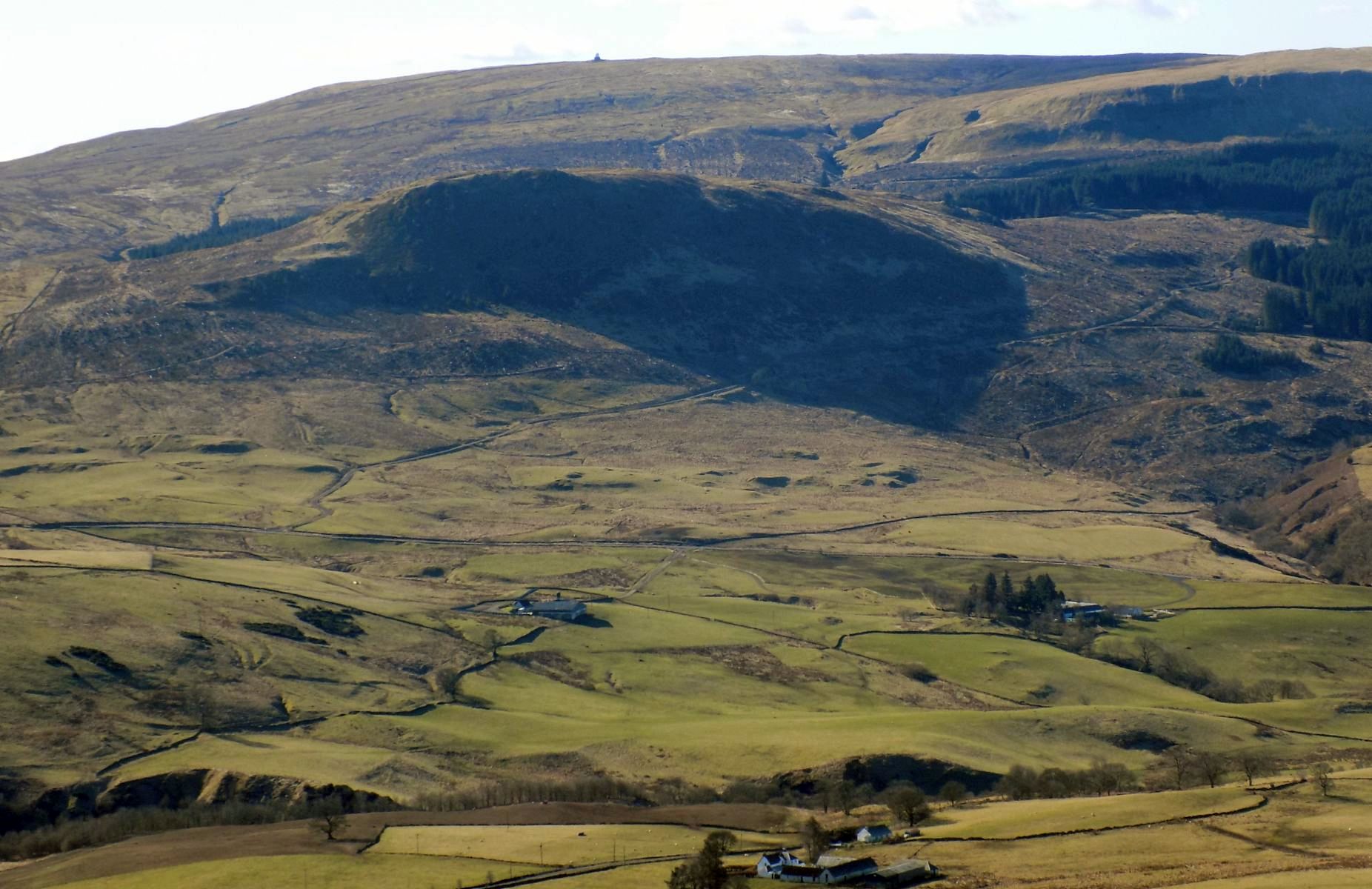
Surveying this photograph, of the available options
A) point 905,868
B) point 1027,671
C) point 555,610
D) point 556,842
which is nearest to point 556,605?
point 555,610

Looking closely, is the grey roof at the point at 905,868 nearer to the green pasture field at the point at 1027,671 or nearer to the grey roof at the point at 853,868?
the grey roof at the point at 853,868

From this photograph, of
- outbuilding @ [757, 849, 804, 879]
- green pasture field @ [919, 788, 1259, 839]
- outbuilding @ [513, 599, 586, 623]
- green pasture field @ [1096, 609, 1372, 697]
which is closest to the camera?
outbuilding @ [757, 849, 804, 879]

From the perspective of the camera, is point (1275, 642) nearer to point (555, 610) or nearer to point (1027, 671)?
point (1027, 671)

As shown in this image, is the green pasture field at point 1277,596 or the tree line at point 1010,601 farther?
the green pasture field at point 1277,596

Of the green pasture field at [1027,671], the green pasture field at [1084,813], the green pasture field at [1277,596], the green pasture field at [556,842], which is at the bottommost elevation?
the green pasture field at [1277,596]

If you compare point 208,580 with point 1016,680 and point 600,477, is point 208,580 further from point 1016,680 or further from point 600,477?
point 600,477

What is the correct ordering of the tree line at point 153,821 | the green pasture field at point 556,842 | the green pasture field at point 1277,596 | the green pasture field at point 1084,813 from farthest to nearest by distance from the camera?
the green pasture field at point 1277,596
the tree line at point 153,821
the green pasture field at point 1084,813
the green pasture field at point 556,842

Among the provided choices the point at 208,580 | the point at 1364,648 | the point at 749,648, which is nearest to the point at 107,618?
the point at 208,580

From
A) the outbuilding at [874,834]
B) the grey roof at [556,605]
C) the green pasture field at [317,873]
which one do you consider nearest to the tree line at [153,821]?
the green pasture field at [317,873]

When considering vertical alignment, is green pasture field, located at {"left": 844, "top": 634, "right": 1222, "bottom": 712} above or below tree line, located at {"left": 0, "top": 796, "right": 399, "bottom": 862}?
below

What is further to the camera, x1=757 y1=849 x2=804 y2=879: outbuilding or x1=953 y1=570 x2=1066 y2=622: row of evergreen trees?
x1=953 y1=570 x2=1066 y2=622: row of evergreen trees

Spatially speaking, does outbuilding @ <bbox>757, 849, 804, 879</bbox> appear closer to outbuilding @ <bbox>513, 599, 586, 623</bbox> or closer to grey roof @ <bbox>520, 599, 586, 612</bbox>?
outbuilding @ <bbox>513, 599, 586, 623</bbox>

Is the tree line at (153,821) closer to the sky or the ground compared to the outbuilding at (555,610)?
closer to the sky

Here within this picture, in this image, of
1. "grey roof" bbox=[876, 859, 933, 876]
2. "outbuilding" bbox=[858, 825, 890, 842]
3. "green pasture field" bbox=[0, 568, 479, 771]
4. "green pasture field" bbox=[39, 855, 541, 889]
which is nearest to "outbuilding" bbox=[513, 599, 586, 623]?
"green pasture field" bbox=[0, 568, 479, 771]
